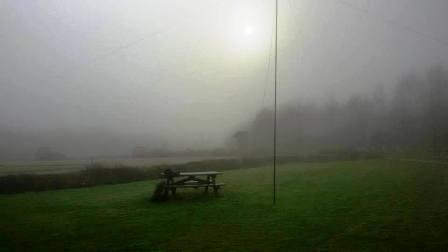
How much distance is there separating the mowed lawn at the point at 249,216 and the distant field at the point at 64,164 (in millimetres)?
940

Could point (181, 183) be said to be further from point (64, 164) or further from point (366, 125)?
point (366, 125)

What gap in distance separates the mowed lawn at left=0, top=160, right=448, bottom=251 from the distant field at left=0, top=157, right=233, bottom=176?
3.08ft

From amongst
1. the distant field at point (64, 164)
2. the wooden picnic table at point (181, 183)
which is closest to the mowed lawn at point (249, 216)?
the wooden picnic table at point (181, 183)

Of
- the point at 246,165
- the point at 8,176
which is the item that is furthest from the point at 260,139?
the point at 8,176

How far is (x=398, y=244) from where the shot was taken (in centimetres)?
637

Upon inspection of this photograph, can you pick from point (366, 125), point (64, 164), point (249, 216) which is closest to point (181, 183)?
point (249, 216)

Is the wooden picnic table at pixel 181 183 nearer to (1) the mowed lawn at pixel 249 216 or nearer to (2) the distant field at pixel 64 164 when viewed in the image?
(1) the mowed lawn at pixel 249 216

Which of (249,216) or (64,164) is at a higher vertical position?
(64,164)

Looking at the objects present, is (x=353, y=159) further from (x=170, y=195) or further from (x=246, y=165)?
(x=170, y=195)

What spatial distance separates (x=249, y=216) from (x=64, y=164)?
7.42 metres

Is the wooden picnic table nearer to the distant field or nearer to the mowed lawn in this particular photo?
the mowed lawn

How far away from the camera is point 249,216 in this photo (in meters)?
8.27

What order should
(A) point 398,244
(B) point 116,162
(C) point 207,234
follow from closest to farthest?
(A) point 398,244 < (C) point 207,234 < (B) point 116,162

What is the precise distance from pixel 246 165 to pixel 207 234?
719 centimetres
